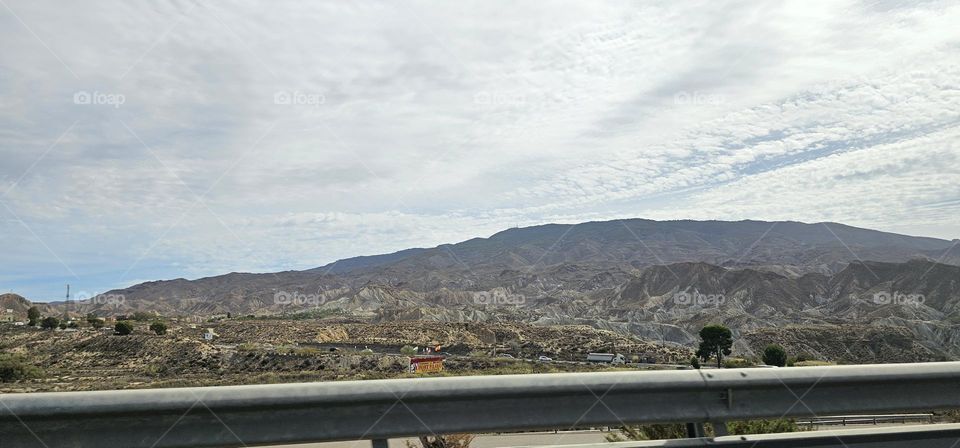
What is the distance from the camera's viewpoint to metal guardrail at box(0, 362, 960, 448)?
3.14 metres

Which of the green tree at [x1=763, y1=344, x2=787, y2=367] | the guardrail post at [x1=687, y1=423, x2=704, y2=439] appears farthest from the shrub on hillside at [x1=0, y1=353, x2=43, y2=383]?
the green tree at [x1=763, y1=344, x2=787, y2=367]

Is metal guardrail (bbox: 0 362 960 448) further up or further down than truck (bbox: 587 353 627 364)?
further up

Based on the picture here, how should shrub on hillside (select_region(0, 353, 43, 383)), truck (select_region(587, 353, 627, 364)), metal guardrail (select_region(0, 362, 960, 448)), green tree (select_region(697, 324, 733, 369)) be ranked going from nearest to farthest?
metal guardrail (select_region(0, 362, 960, 448)) < shrub on hillside (select_region(0, 353, 43, 383)) < truck (select_region(587, 353, 627, 364)) < green tree (select_region(697, 324, 733, 369))

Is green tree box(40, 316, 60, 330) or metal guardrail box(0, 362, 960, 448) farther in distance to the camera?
green tree box(40, 316, 60, 330)

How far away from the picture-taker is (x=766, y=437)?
3.79 metres

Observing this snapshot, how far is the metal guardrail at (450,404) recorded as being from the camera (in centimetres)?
314

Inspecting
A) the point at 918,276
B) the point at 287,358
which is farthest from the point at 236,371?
the point at 918,276

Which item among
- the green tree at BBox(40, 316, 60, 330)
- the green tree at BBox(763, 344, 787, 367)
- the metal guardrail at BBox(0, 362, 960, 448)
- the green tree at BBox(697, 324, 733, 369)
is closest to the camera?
the metal guardrail at BBox(0, 362, 960, 448)

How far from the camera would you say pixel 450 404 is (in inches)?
134

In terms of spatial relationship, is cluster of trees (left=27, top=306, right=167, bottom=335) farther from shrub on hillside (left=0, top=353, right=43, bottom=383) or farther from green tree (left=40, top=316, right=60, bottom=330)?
shrub on hillside (left=0, top=353, right=43, bottom=383)

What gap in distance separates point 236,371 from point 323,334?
39.6 metres

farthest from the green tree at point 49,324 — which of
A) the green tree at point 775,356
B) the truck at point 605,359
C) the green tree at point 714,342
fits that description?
the green tree at point 775,356

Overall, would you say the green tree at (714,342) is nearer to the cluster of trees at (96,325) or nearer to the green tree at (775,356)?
the green tree at (775,356)

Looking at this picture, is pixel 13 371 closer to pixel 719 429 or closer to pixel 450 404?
pixel 450 404
